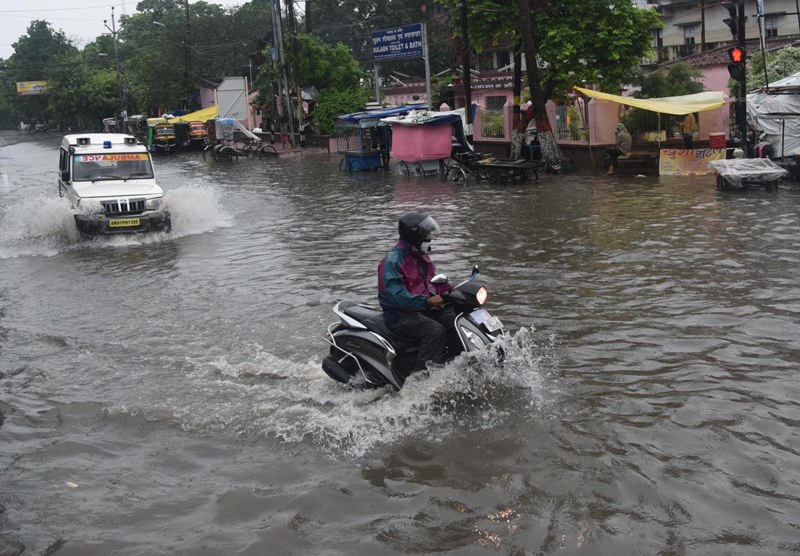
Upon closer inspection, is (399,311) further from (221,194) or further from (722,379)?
(221,194)

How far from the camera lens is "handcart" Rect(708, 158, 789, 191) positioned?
18125 mm

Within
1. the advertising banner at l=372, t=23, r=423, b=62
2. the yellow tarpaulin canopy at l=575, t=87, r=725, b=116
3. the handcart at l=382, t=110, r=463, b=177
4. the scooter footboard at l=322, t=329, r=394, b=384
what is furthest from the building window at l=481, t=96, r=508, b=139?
the scooter footboard at l=322, t=329, r=394, b=384

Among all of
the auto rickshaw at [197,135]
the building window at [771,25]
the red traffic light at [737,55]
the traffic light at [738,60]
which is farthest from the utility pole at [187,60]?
the red traffic light at [737,55]

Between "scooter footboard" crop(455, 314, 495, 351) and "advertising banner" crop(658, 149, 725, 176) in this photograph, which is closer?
"scooter footboard" crop(455, 314, 495, 351)

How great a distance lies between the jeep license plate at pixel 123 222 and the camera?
15859mm

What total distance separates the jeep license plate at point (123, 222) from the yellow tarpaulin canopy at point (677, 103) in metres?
14.5

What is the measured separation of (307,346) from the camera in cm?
874

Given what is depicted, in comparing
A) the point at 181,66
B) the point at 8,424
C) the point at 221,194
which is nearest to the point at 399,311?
the point at 8,424

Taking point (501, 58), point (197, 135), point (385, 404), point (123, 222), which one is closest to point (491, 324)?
point (385, 404)

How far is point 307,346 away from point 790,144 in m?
16.9

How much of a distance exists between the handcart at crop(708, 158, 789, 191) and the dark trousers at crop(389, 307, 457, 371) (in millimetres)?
13871

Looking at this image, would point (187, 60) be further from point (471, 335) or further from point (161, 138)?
point (471, 335)

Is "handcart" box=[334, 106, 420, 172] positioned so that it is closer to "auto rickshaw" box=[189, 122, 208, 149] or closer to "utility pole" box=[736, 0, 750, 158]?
"utility pole" box=[736, 0, 750, 158]

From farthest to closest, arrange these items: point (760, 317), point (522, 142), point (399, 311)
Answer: point (522, 142), point (760, 317), point (399, 311)
